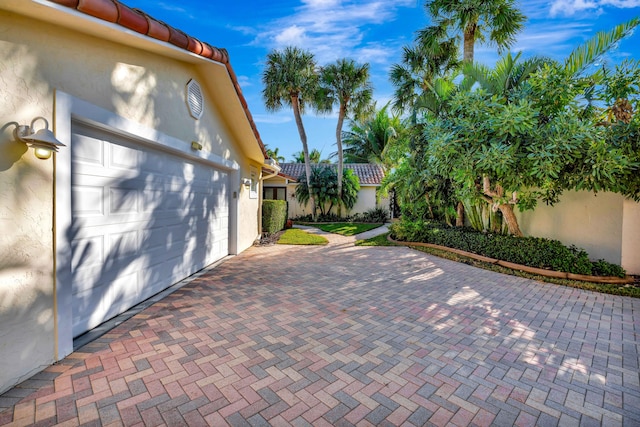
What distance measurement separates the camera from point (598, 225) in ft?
24.5

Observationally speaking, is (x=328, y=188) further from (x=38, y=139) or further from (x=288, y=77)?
(x=38, y=139)

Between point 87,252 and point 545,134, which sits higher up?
point 545,134

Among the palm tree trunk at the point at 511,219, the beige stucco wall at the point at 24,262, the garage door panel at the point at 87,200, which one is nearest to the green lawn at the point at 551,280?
the palm tree trunk at the point at 511,219

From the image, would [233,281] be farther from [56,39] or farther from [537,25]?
[537,25]

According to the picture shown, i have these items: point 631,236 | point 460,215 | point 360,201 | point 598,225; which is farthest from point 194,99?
point 360,201

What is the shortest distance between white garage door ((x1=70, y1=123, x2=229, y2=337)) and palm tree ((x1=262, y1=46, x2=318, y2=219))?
11.1 meters

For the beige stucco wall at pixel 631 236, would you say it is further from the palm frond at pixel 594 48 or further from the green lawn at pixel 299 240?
the green lawn at pixel 299 240

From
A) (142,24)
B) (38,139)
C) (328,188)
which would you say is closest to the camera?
(38,139)

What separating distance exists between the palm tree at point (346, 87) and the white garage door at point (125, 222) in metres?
12.7

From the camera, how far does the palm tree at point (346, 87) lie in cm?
1688

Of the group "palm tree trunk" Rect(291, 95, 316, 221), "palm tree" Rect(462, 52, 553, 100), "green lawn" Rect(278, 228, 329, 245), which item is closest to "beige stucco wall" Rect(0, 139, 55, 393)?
"green lawn" Rect(278, 228, 329, 245)

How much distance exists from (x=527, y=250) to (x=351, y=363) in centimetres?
697

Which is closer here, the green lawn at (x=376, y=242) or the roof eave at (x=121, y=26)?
the roof eave at (x=121, y=26)

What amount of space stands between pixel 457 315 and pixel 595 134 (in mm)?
5223
